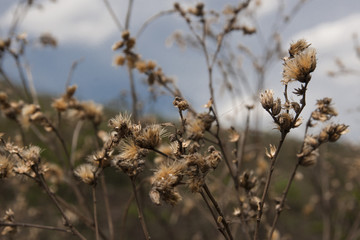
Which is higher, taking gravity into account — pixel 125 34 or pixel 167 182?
pixel 125 34

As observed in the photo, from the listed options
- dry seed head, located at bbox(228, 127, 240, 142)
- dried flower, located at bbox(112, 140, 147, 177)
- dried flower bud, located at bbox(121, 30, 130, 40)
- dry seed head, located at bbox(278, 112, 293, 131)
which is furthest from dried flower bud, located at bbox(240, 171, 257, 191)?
dried flower bud, located at bbox(121, 30, 130, 40)

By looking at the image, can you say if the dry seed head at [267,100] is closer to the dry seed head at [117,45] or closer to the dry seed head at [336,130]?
the dry seed head at [336,130]

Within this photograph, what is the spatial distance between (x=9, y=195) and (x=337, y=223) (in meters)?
4.69

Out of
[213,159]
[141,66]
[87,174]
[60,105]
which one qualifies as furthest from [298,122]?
[60,105]

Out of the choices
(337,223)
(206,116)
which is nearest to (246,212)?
(206,116)

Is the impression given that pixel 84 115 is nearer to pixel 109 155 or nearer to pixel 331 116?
pixel 109 155

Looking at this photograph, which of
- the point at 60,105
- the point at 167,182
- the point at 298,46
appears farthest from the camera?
the point at 60,105

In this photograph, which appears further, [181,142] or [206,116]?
[206,116]

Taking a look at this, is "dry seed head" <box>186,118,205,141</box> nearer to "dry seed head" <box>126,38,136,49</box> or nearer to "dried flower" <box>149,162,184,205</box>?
"dried flower" <box>149,162,184,205</box>

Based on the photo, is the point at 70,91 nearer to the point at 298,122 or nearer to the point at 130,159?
the point at 130,159

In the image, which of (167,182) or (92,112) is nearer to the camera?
(167,182)

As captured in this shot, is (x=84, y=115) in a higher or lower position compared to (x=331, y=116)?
higher

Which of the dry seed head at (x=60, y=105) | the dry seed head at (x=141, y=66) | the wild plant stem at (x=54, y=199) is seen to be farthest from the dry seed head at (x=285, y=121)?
the dry seed head at (x=60, y=105)

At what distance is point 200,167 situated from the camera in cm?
85
